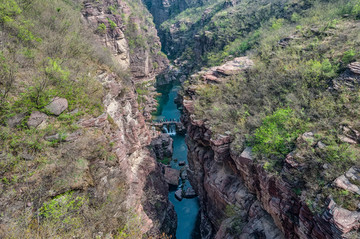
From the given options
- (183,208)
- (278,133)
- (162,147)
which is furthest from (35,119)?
(162,147)

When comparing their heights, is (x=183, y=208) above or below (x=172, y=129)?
below

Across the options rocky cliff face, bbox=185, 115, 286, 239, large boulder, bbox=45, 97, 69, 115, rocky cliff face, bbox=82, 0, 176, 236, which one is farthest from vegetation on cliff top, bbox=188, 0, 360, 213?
large boulder, bbox=45, 97, 69, 115

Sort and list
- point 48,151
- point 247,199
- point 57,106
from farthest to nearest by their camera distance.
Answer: point 247,199
point 57,106
point 48,151

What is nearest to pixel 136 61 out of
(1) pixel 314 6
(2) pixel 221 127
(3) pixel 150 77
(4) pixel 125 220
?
(3) pixel 150 77

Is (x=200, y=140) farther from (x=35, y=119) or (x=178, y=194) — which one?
(x=35, y=119)

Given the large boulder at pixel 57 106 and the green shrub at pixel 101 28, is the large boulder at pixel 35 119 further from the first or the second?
the green shrub at pixel 101 28

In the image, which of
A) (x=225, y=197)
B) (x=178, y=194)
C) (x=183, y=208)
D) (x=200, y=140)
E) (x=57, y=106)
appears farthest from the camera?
(x=178, y=194)

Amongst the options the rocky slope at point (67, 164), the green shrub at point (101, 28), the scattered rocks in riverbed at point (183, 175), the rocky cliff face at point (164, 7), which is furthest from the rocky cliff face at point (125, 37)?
the rocky cliff face at point (164, 7)
